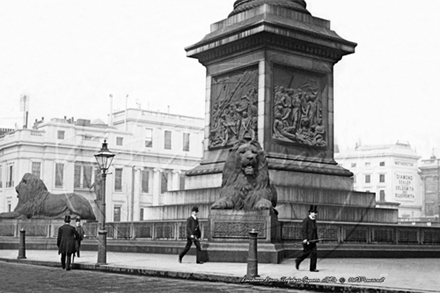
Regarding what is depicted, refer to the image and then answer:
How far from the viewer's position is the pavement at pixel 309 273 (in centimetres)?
1614

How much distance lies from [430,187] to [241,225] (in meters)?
89.1

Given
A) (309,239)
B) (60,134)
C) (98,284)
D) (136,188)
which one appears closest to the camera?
(98,284)

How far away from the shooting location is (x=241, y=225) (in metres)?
23.3

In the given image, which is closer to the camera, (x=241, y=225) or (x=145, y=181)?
(x=241, y=225)

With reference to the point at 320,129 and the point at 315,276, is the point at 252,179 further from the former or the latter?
the point at 320,129

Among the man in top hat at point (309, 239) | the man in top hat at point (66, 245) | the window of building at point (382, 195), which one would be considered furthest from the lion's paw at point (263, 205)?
the window of building at point (382, 195)

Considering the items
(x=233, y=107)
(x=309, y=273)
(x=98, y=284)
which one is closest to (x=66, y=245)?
(x=98, y=284)

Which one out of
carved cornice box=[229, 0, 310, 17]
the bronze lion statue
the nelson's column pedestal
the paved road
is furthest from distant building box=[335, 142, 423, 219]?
the paved road

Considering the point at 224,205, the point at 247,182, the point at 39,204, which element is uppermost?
the point at 247,182

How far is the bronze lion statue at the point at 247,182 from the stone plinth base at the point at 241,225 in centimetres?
26

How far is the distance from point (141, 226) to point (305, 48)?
8.76 m

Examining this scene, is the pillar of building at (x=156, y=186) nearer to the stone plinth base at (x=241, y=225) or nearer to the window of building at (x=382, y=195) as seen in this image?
the window of building at (x=382, y=195)

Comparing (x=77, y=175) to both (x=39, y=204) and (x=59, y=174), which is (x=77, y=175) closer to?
(x=59, y=174)

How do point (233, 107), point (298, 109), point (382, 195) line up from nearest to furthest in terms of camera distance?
point (298, 109), point (233, 107), point (382, 195)
